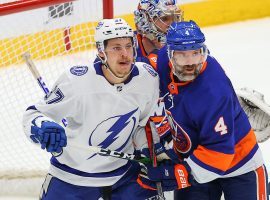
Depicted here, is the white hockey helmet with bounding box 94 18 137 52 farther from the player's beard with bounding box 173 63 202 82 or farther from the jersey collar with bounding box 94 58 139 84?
the player's beard with bounding box 173 63 202 82

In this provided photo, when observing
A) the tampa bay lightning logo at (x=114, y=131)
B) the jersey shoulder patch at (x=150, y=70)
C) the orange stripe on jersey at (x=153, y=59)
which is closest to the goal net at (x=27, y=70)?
the orange stripe on jersey at (x=153, y=59)

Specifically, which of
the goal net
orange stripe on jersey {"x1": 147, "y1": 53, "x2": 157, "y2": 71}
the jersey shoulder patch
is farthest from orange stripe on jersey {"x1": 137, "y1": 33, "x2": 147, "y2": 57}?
the jersey shoulder patch

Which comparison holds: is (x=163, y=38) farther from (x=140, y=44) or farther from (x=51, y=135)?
(x=51, y=135)

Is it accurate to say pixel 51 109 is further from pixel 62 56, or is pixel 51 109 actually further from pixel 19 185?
pixel 62 56

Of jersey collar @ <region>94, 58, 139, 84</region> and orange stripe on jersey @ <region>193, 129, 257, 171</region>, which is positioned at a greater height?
jersey collar @ <region>94, 58, 139, 84</region>

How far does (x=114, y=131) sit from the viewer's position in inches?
101

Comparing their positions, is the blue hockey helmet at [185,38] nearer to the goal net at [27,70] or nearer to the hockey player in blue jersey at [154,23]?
the hockey player in blue jersey at [154,23]

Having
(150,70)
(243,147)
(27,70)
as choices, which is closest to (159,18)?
(150,70)

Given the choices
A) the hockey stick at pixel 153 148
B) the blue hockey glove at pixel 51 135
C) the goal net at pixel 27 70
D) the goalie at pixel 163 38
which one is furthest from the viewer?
the goal net at pixel 27 70

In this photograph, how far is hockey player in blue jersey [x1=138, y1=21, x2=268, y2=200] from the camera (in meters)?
2.27

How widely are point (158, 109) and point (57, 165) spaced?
Answer: 505mm

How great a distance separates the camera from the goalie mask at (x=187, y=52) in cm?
226

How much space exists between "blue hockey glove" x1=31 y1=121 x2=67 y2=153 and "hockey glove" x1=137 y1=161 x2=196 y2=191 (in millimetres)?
384

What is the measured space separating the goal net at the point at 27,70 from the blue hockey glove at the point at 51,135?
1048 mm
